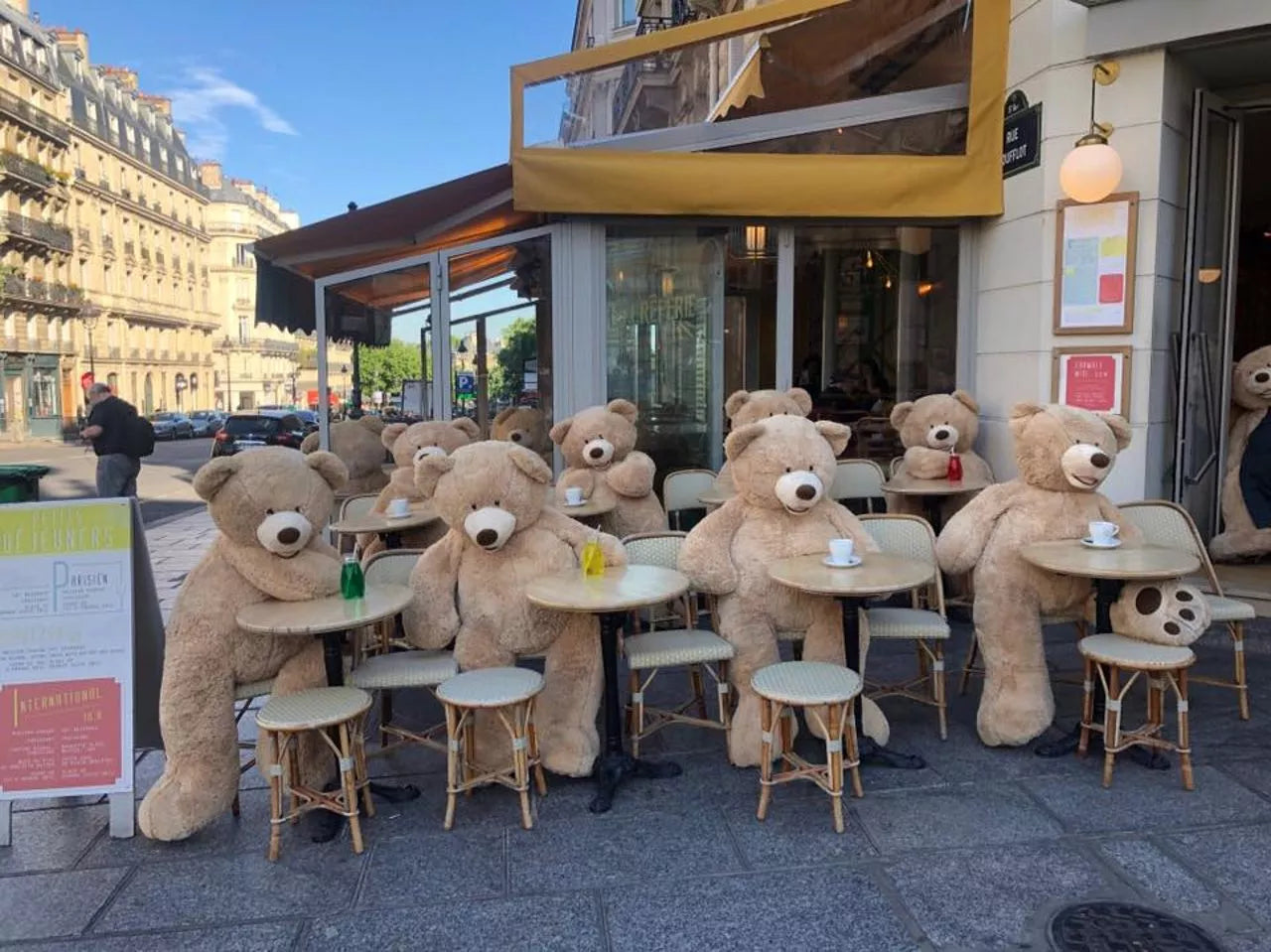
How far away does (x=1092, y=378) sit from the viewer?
6195 millimetres

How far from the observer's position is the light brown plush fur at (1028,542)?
13.8ft

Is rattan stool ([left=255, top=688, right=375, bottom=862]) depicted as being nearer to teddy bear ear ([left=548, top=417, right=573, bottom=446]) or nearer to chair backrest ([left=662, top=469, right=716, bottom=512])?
teddy bear ear ([left=548, top=417, right=573, bottom=446])

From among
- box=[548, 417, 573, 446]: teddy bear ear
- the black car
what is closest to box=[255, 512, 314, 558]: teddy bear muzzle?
box=[548, 417, 573, 446]: teddy bear ear

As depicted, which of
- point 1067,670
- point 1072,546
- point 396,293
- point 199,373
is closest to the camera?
point 1072,546

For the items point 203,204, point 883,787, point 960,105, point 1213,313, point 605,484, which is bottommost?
point 883,787

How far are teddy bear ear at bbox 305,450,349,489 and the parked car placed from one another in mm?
36610

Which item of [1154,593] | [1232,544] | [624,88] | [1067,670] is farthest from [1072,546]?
[624,88]

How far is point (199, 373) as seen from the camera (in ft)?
203

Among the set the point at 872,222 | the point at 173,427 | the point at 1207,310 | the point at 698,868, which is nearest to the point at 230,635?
the point at 698,868

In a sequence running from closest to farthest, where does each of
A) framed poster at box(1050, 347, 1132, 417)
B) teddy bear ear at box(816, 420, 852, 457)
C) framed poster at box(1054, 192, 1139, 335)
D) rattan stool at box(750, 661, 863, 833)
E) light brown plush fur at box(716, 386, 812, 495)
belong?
1. rattan stool at box(750, 661, 863, 833)
2. teddy bear ear at box(816, 420, 852, 457)
3. framed poster at box(1054, 192, 1139, 335)
4. framed poster at box(1050, 347, 1132, 417)
5. light brown plush fur at box(716, 386, 812, 495)

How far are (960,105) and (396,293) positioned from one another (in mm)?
5717

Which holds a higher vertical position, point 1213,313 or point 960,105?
point 960,105

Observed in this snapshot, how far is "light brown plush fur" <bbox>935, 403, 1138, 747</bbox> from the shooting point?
4199 millimetres

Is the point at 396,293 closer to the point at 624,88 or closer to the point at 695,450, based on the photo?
the point at 624,88
